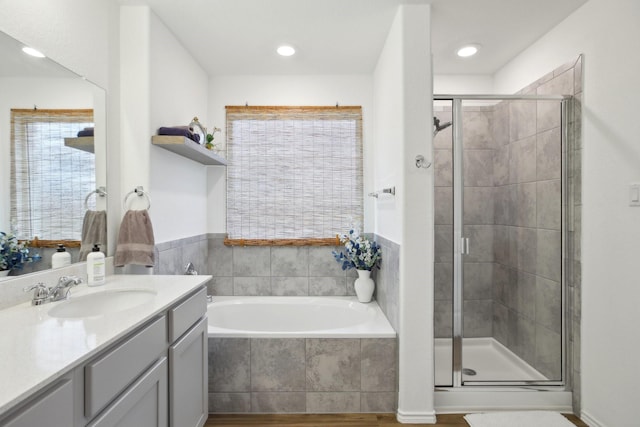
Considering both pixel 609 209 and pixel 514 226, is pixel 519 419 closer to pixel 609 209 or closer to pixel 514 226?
pixel 514 226

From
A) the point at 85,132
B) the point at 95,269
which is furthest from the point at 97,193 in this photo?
the point at 95,269

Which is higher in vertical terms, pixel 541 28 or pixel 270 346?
pixel 541 28

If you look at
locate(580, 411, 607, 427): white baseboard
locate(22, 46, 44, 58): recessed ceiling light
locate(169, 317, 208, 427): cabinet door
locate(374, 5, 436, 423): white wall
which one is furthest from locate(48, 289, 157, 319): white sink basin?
locate(580, 411, 607, 427): white baseboard

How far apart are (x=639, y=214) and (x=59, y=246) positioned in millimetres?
2859

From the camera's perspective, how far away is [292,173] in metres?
3.13

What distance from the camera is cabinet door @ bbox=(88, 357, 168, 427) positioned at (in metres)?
1.03

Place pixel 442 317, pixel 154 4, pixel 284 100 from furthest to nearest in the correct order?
pixel 284 100 < pixel 442 317 < pixel 154 4

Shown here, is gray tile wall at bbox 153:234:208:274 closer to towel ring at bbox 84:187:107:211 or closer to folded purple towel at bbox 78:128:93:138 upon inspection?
towel ring at bbox 84:187:107:211

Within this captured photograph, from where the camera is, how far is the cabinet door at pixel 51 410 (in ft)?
2.36

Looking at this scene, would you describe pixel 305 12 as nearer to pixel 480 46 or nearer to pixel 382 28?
pixel 382 28

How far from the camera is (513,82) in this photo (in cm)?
280

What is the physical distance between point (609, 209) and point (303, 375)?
2.05 metres

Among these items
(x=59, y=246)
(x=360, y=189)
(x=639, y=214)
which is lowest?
(x=59, y=246)

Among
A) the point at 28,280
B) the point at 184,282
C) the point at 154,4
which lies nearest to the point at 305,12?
the point at 154,4
